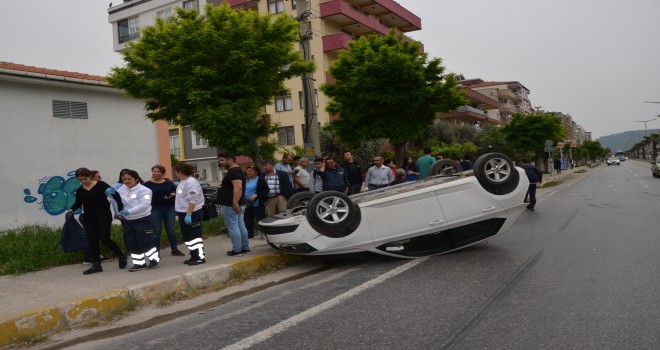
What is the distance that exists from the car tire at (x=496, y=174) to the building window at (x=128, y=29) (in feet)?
147

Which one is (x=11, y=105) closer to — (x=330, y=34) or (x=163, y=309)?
(x=163, y=309)

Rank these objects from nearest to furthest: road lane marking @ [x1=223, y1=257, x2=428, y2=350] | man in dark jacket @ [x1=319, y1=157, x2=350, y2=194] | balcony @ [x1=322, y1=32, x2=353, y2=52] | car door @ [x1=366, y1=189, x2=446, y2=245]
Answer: road lane marking @ [x1=223, y1=257, x2=428, y2=350] < car door @ [x1=366, y1=189, x2=446, y2=245] < man in dark jacket @ [x1=319, y1=157, x2=350, y2=194] < balcony @ [x1=322, y1=32, x2=353, y2=52]

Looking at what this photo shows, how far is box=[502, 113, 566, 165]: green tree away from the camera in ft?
141

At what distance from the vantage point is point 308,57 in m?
12.5

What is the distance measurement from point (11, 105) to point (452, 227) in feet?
38.3

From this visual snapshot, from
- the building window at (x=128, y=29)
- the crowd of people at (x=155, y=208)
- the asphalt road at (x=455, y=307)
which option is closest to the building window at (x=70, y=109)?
the crowd of people at (x=155, y=208)

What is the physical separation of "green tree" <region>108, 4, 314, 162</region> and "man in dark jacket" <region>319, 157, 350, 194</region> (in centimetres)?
215

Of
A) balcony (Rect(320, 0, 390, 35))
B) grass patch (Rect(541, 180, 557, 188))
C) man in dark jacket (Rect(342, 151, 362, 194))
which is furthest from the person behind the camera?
balcony (Rect(320, 0, 390, 35))

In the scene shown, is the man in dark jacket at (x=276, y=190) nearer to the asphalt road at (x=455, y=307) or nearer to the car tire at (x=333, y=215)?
the asphalt road at (x=455, y=307)

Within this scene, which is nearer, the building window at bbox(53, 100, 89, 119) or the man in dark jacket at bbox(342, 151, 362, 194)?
the man in dark jacket at bbox(342, 151, 362, 194)

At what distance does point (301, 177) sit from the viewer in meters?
11.1

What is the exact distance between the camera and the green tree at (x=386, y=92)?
17.6m

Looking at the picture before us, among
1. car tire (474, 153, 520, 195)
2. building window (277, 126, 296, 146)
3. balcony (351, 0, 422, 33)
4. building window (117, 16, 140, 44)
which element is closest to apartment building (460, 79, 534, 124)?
balcony (351, 0, 422, 33)

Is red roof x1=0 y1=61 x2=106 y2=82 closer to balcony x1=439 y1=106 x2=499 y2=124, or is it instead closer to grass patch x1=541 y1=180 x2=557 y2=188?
grass patch x1=541 y1=180 x2=557 y2=188
